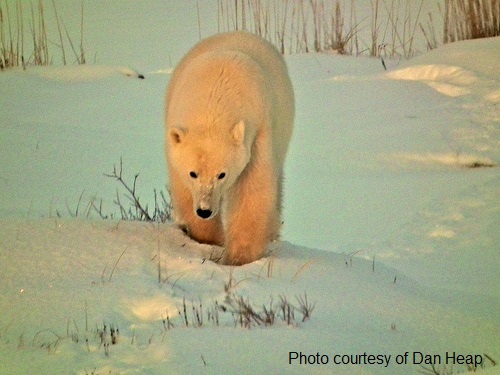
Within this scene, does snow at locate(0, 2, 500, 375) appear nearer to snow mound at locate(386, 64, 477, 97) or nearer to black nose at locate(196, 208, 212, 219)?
snow mound at locate(386, 64, 477, 97)

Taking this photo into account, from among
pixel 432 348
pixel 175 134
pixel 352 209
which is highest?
pixel 175 134

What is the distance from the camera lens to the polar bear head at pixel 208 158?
15.8 feet

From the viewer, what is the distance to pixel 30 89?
10.4 metres

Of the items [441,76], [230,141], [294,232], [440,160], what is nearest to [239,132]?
[230,141]

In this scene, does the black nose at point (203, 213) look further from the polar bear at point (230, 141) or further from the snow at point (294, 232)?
the snow at point (294, 232)

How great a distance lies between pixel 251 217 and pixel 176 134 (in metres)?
0.80

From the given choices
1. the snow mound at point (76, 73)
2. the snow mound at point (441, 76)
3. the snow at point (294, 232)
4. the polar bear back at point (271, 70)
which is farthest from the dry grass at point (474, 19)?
the polar bear back at point (271, 70)

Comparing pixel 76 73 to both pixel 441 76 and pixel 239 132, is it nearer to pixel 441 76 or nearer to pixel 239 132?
pixel 441 76

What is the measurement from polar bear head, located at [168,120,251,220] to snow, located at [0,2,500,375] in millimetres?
357

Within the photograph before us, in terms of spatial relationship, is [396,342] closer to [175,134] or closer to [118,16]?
[175,134]

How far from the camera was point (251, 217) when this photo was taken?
5336 millimetres

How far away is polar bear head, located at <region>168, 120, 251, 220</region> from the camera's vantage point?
482 cm

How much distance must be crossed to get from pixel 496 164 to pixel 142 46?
324 inches

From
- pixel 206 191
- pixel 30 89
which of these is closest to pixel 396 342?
pixel 206 191
